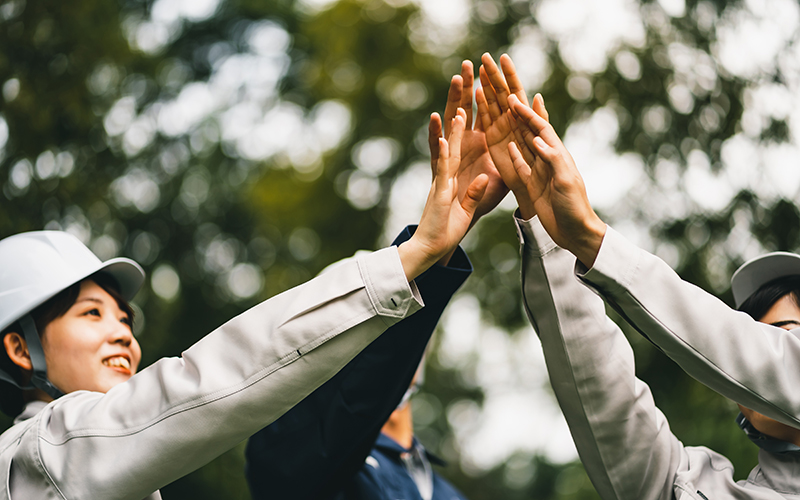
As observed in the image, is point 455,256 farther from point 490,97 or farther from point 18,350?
point 18,350

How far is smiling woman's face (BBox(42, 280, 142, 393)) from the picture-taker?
2658 millimetres

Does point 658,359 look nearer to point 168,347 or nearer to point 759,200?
point 759,200

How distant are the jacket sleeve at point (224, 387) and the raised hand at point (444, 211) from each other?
0.33 feet

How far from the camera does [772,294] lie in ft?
8.71

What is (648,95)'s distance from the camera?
9.60 meters

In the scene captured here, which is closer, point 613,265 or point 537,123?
point 613,265

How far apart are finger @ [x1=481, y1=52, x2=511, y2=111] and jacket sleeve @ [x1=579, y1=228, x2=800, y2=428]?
2.14 ft

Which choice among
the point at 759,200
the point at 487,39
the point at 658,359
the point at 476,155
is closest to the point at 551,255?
the point at 476,155

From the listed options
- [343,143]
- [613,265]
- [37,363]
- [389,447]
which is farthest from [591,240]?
[343,143]

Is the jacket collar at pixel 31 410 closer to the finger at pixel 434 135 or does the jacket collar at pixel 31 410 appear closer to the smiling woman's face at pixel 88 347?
the smiling woman's face at pixel 88 347

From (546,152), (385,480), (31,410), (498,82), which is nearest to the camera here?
(546,152)

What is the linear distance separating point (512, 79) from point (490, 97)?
15 centimetres

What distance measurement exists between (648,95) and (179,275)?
762cm

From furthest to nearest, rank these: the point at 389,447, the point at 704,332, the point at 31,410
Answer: the point at 389,447, the point at 31,410, the point at 704,332
